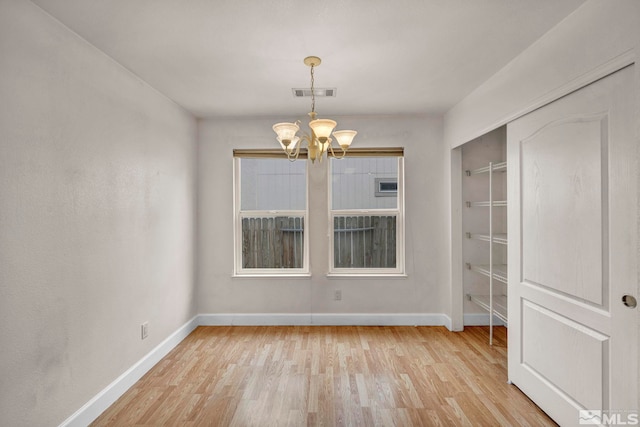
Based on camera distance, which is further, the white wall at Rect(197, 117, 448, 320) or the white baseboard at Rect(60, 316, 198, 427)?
the white wall at Rect(197, 117, 448, 320)

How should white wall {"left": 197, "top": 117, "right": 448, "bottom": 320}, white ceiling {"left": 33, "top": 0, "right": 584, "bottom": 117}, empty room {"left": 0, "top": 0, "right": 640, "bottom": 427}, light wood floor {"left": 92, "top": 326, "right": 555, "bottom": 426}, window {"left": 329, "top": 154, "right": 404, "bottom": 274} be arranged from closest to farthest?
1. empty room {"left": 0, "top": 0, "right": 640, "bottom": 427}
2. white ceiling {"left": 33, "top": 0, "right": 584, "bottom": 117}
3. light wood floor {"left": 92, "top": 326, "right": 555, "bottom": 426}
4. white wall {"left": 197, "top": 117, "right": 448, "bottom": 320}
5. window {"left": 329, "top": 154, "right": 404, "bottom": 274}

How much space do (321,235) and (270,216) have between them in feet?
2.19

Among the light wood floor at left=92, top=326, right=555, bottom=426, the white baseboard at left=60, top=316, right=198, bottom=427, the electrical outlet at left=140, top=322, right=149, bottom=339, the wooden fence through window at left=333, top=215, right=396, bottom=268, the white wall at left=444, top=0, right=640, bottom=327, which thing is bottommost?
the light wood floor at left=92, top=326, right=555, bottom=426

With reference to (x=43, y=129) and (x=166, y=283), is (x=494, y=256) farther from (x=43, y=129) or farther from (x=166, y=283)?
(x=43, y=129)

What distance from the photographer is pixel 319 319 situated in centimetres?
412

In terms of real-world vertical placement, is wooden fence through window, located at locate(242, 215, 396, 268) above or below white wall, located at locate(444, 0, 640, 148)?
below

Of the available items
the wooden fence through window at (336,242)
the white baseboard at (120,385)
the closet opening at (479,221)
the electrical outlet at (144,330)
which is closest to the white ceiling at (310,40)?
the closet opening at (479,221)

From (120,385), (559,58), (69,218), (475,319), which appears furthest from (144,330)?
(559,58)

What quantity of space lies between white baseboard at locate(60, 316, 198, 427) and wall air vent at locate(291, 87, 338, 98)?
2627 mm

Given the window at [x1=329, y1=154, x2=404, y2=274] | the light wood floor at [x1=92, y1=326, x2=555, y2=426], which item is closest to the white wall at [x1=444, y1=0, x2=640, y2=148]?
the window at [x1=329, y1=154, x2=404, y2=274]

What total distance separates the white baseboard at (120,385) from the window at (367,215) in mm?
1931

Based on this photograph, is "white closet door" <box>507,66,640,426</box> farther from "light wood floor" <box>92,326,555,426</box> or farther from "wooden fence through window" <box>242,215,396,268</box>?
"wooden fence through window" <box>242,215,396,268</box>

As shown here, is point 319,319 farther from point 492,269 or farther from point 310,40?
point 310,40

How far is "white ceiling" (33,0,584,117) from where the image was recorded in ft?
6.29
